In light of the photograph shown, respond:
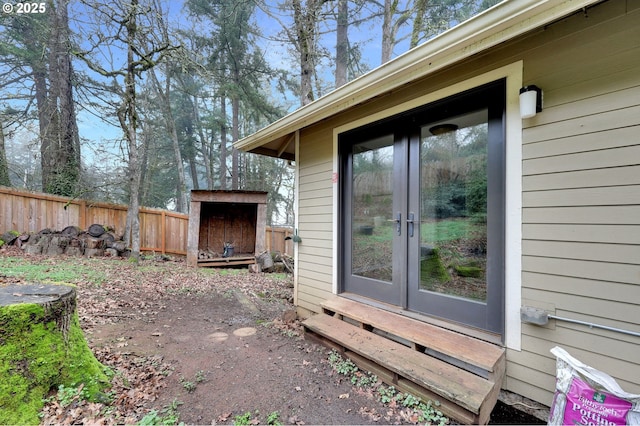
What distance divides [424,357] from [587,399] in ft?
2.89

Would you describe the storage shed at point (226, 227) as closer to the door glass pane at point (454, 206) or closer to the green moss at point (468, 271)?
the door glass pane at point (454, 206)

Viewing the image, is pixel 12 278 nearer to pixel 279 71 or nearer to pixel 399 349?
pixel 399 349

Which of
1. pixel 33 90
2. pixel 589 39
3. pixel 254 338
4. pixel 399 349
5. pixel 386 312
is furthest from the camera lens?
pixel 33 90

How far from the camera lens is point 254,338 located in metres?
2.93

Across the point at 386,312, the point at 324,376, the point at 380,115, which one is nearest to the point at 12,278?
the point at 324,376

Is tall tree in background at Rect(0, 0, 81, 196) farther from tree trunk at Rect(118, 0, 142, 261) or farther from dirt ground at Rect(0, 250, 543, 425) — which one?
dirt ground at Rect(0, 250, 543, 425)

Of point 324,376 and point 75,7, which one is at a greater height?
point 75,7

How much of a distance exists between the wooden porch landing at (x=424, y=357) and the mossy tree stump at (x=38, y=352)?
180 cm

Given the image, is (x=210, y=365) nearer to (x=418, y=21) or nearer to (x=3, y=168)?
(x=418, y=21)

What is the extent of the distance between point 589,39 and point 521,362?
2.11 meters

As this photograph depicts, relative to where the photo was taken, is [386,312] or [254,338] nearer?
[386,312]

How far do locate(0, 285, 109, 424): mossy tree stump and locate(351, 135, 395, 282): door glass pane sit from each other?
2.40 meters

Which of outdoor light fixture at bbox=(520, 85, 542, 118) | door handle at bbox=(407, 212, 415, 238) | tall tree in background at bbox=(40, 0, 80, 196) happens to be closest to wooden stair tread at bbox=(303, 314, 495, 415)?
door handle at bbox=(407, 212, 415, 238)

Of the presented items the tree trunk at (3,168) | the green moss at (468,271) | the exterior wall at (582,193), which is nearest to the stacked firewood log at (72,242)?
the tree trunk at (3,168)
